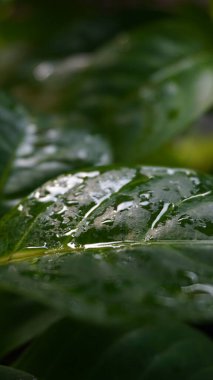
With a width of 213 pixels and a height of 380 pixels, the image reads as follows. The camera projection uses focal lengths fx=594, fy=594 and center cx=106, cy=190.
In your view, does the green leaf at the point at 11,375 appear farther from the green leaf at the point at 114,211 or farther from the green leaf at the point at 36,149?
the green leaf at the point at 36,149

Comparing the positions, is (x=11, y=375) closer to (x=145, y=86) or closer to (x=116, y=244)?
(x=116, y=244)

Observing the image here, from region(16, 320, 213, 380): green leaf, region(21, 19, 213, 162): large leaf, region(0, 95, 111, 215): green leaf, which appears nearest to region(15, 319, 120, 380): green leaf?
region(16, 320, 213, 380): green leaf

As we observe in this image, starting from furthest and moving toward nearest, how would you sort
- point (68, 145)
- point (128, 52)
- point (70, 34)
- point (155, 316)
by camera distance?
point (70, 34), point (128, 52), point (68, 145), point (155, 316)

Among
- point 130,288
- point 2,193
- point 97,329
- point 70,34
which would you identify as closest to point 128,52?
point 70,34

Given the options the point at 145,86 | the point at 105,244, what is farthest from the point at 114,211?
the point at 145,86

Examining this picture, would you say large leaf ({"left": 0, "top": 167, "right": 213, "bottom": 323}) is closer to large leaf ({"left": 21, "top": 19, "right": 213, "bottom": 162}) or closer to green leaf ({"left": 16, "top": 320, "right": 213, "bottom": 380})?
green leaf ({"left": 16, "top": 320, "right": 213, "bottom": 380})

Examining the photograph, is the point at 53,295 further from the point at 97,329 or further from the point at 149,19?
the point at 149,19

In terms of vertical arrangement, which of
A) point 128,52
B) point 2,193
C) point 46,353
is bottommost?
point 46,353
